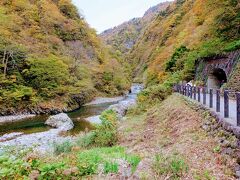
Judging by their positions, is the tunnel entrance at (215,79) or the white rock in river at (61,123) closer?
the tunnel entrance at (215,79)

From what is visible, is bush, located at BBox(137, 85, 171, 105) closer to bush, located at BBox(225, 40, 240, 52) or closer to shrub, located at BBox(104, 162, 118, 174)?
bush, located at BBox(225, 40, 240, 52)

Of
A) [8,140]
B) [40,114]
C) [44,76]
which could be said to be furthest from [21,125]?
[44,76]

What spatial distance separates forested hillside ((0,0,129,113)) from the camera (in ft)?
126

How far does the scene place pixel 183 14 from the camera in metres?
76.8

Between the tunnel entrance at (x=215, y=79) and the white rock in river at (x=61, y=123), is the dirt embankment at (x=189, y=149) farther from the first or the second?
the white rock in river at (x=61, y=123)

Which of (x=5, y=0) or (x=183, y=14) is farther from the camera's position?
(x=183, y=14)

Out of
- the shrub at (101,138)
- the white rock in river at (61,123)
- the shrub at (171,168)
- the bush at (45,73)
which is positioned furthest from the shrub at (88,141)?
the bush at (45,73)

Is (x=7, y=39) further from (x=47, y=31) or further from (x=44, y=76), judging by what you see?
(x=47, y=31)

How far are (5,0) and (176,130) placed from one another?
50133 millimetres

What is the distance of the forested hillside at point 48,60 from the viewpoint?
38.4 m

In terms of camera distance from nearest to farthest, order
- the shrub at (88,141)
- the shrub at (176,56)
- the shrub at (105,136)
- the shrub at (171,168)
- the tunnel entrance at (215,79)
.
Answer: the shrub at (171,168) < the shrub at (105,136) < the shrub at (88,141) < the tunnel entrance at (215,79) < the shrub at (176,56)

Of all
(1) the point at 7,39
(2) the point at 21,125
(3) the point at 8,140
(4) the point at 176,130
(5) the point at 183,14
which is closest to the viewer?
(4) the point at 176,130

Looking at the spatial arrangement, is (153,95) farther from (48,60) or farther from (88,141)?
(48,60)

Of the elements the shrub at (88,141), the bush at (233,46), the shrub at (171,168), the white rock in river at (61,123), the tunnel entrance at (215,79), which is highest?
the bush at (233,46)
